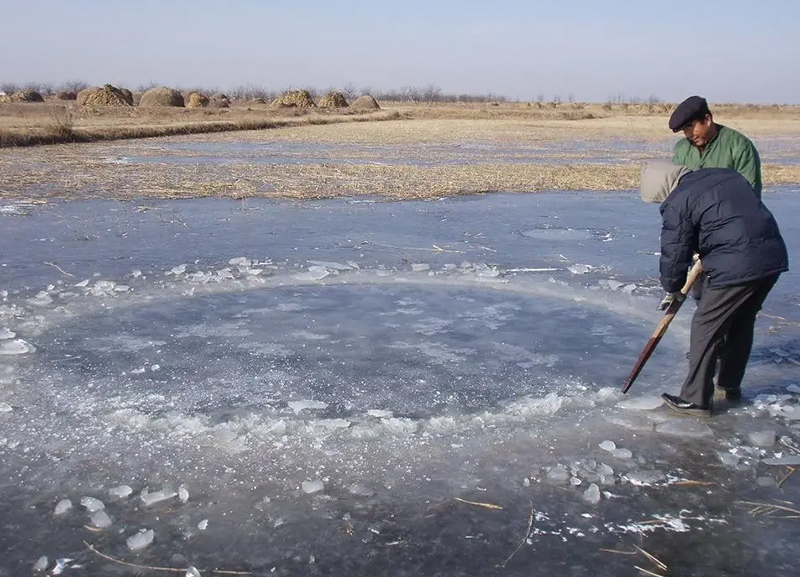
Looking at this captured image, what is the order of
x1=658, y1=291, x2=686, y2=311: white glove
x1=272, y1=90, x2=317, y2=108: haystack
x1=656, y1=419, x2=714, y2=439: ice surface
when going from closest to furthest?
x1=656, y1=419, x2=714, y2=439: ice surface < x1=658, y1=291, x2=686, y2=311: white glove < x1=272, y1=90, x2=317, y2=108: haystack

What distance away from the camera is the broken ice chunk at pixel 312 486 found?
149 inches

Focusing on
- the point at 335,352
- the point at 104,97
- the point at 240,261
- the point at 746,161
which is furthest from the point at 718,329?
the point at 104,97

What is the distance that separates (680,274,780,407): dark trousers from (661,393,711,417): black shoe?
29 mm

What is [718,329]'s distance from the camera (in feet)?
15.4

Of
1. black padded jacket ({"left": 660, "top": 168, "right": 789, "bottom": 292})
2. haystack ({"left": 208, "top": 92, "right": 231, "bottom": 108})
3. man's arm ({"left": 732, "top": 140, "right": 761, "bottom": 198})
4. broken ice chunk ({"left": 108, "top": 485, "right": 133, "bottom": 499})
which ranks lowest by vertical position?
broken ice chunk ({"left": 108, "top": 485, "right": 133, "bottom": 499})

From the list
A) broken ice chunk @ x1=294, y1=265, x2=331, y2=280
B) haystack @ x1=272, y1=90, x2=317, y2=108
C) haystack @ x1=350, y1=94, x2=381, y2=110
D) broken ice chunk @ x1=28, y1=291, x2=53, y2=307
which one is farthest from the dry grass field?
haystack @ x1=350, y1=94, x2=381, y2=110

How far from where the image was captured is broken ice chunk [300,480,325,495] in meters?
3.79

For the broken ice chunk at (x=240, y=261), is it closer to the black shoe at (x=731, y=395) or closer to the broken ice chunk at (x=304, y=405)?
the broken ice chunk at (x=304, y=405)

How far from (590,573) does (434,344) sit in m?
3.09

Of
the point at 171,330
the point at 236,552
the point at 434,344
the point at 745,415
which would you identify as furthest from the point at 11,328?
the point at 745,415

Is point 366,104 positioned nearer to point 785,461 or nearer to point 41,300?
point 41,300

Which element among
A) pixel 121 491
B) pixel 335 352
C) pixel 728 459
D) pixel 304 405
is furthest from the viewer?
pixel 335 352

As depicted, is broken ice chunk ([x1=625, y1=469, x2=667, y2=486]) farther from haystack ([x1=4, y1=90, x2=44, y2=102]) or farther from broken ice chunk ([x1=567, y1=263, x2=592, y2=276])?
haystack ([x1=4, y1=90, x2=44, y2=102])

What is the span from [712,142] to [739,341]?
1.35 metres
